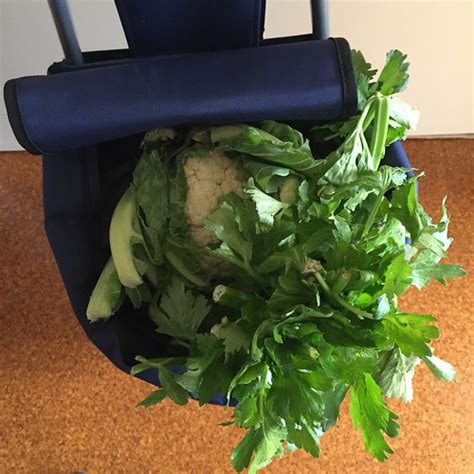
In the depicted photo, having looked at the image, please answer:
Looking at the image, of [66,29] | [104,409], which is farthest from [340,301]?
[104,409]

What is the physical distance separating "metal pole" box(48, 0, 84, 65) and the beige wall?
0.20m

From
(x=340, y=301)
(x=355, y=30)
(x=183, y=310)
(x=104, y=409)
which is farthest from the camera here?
(x=104, y=409)

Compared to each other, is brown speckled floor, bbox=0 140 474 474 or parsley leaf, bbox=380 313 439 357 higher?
parsley leaf, bbox=380 313 439 357

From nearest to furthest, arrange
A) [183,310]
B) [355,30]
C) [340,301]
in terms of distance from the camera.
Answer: [340,301], [183,310], [355,30]

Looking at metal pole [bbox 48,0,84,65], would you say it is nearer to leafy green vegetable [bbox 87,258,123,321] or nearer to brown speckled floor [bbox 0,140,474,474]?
leafy green vegetable [bbox 87,258,123,321]

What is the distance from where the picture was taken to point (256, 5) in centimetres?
80

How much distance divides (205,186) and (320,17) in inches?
9.5

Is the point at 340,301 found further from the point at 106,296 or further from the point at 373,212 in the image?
the point at 106,296

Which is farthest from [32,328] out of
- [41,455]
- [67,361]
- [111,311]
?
[111,311]

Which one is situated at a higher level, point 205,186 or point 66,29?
point 66,29

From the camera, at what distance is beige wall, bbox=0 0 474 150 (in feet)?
3.30

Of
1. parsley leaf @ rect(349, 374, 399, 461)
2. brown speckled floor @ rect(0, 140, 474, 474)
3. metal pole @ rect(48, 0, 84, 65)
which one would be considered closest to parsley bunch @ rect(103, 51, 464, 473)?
parsley leaf @ rect(349, 374, 399, 461)

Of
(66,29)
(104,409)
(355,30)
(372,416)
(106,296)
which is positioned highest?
(66,29)

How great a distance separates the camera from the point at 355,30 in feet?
3.49
